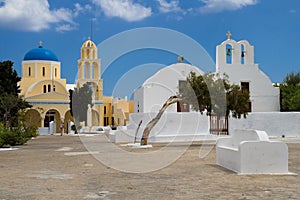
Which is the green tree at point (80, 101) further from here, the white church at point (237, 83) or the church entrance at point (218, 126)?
the church entrance at point (218, 126)

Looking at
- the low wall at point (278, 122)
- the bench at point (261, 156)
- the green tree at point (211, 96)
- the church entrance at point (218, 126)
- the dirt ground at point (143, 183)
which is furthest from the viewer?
the low wall at point (278, 122)

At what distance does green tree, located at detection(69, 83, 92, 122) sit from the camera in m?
49.7

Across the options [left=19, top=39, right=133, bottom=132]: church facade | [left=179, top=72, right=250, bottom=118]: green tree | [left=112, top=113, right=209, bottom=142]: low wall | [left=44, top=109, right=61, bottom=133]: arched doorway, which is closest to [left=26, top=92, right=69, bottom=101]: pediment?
[left=19, top=39, right=133, bottom=132]: church facade

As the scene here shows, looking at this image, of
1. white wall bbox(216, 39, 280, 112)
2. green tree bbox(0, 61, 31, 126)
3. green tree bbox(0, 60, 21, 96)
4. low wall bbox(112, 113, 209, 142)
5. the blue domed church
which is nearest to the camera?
low wall bbox(112, 113, 209, 142)

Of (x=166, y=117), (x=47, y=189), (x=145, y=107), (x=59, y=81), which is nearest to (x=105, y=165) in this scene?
(x=47, y=189)

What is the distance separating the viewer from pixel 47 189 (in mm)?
8453

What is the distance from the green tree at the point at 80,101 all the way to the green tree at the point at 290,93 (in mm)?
21442

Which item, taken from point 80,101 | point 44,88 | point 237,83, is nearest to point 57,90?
point 44,88

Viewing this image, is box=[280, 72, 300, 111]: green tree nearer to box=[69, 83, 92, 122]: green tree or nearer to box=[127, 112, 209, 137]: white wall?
box=[127, 112, 209, 137]: white wall

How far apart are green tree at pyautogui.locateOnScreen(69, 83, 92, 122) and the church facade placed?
153cm

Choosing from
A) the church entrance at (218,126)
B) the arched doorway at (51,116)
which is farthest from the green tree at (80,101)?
the church entrance at (218,126)

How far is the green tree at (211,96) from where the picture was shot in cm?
2086

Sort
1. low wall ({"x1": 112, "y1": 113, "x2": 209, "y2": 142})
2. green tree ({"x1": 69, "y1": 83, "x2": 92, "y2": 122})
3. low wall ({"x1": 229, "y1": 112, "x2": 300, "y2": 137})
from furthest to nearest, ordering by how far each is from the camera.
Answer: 1. green tree ({"x1": 69, "y1": 83, "x2": 92, "y2": 122})
2. low wall ({"x1": 229, "y1": 112, "x2": 300, "y2": 137})
3. low wall ({"x1": 112, "y1": 113, "x2": 209, "y2": 142})

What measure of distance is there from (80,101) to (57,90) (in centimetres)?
972
